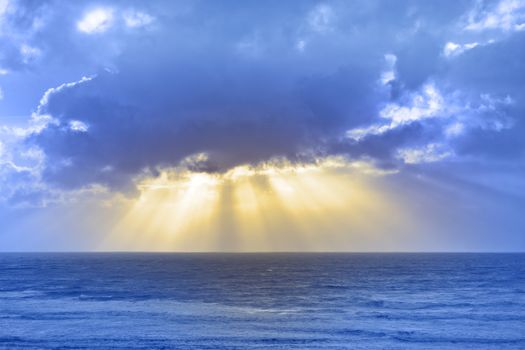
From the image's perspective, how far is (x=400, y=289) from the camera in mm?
100688

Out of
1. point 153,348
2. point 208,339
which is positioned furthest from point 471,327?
point 153,348

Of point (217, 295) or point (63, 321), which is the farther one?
point (217, 295)

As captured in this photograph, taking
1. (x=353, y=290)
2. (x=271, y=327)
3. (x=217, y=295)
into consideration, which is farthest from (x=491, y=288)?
(x=271, y=327)

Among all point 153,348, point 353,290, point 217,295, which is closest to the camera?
point 153,348

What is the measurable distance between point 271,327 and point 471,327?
75.3 feet

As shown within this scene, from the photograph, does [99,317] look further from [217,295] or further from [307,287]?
[307,287]

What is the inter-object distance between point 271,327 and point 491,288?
6119 centimetres

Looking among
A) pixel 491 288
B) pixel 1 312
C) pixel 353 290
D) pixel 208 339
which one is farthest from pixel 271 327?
pixel 491 288

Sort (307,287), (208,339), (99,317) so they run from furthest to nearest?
(307,287), (99,317), (208,339)

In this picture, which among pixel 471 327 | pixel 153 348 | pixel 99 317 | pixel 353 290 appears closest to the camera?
pixel 153 348

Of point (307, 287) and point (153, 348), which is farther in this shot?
point (307, 287)

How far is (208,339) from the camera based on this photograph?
52781 mm

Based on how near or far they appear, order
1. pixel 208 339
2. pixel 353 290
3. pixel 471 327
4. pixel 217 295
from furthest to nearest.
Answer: pixel 353 290
pixel 217 295
pixel 471 327
pixel 208 339

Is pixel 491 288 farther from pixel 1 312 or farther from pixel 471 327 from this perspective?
pixel 1 312
